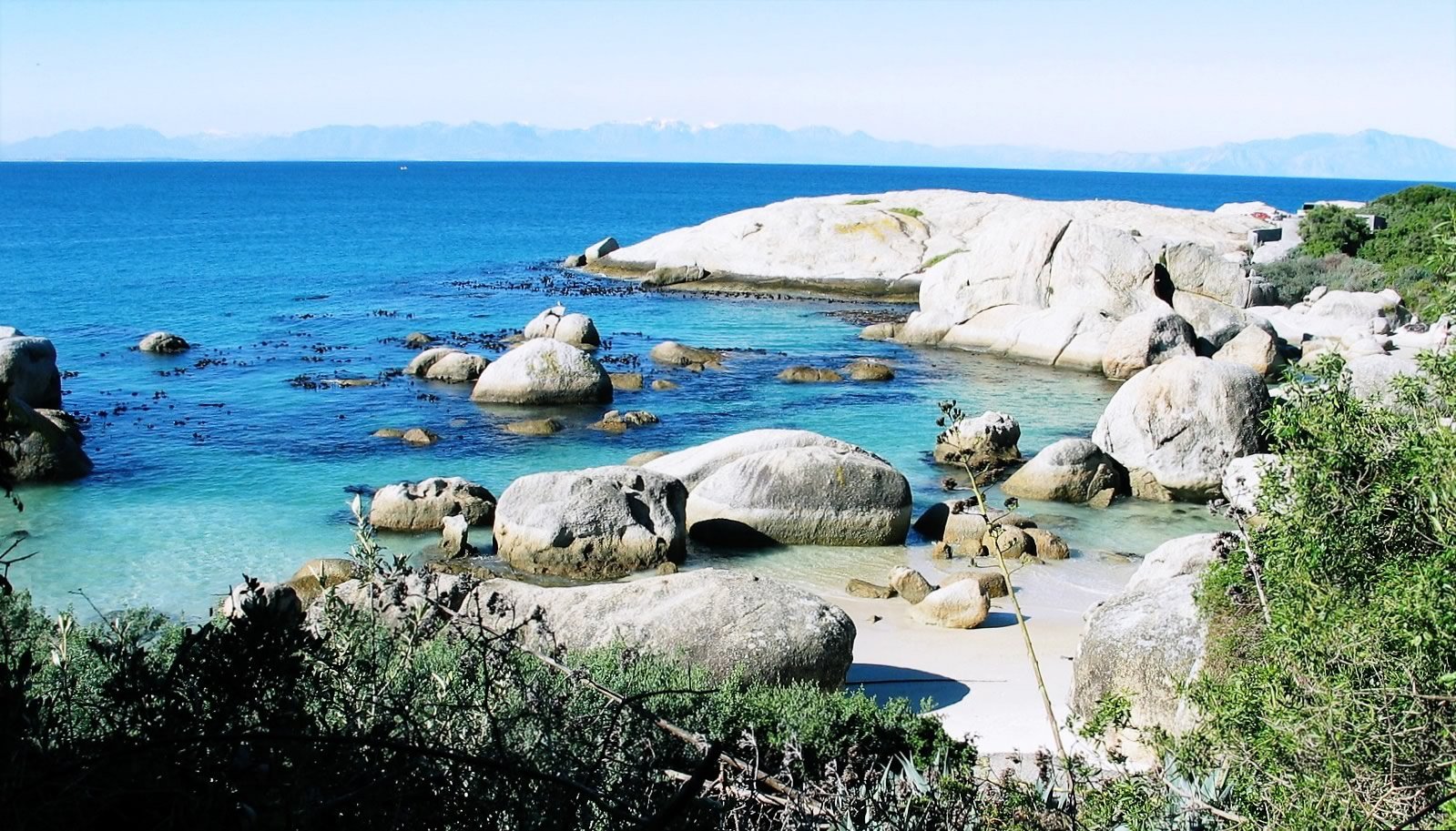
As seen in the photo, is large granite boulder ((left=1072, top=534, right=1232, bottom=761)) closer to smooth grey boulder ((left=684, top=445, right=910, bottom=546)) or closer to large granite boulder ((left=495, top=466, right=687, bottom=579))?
smooth grey boulder ((left=684, top=445, right=910, bottom=546))

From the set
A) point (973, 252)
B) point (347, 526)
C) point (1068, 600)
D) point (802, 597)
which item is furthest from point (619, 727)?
point (973, 252)

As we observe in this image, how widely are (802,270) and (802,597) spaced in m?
43.4

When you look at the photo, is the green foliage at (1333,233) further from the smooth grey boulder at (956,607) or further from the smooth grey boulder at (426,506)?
the smooth grey boulder at (426,506)

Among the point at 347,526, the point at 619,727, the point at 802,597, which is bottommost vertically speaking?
the point at 347,526

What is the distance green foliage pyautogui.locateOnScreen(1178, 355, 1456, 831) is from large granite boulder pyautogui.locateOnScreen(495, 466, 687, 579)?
1105 cm

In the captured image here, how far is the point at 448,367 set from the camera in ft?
109

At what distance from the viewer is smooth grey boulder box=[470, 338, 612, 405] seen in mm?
29609

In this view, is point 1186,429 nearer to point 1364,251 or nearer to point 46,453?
point 46,453

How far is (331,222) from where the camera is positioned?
338 feet

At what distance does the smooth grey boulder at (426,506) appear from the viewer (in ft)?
65.5

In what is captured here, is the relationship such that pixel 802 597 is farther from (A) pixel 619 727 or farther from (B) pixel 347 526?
(B) pixel 347 526

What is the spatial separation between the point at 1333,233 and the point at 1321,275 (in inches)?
273

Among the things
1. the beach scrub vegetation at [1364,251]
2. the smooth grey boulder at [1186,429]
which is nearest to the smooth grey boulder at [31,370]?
the smooth grey boulder at [1186,429]

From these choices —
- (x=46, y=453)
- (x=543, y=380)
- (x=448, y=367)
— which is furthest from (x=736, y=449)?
(x=448, y=367)
